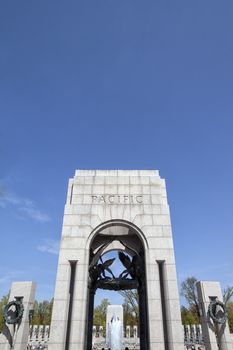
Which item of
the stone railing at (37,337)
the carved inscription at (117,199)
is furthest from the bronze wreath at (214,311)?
the stone railing at (37,337)

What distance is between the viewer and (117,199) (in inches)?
552

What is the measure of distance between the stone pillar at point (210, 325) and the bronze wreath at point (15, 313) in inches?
367

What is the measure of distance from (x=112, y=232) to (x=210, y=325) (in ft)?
24.5

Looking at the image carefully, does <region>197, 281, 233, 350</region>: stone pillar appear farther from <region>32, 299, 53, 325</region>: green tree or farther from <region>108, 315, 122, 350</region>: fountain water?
<region>32, 299, 53, 325</region>: green tree

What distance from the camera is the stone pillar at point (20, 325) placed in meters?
11.3

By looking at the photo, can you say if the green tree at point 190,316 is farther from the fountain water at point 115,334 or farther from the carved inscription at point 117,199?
the carved inscription at point 117,199

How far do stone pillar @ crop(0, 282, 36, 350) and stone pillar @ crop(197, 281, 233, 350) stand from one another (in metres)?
9.04

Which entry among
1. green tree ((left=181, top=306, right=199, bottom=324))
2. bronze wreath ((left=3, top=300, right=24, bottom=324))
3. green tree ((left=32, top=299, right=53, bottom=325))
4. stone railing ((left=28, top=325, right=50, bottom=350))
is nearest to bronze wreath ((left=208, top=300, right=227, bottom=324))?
bronze wreath ((left=3, top=300, right=24, bottom=324))

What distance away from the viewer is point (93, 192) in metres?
14.3

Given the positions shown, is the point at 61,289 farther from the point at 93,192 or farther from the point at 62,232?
the point at 93,192

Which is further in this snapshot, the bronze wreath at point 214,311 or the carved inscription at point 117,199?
the carved inscription at point 117,199

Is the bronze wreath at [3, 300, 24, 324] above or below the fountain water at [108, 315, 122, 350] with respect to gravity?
above

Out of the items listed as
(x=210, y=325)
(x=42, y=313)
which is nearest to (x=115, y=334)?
(x=210, y=325)

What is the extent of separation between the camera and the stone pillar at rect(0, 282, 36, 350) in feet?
37.1
